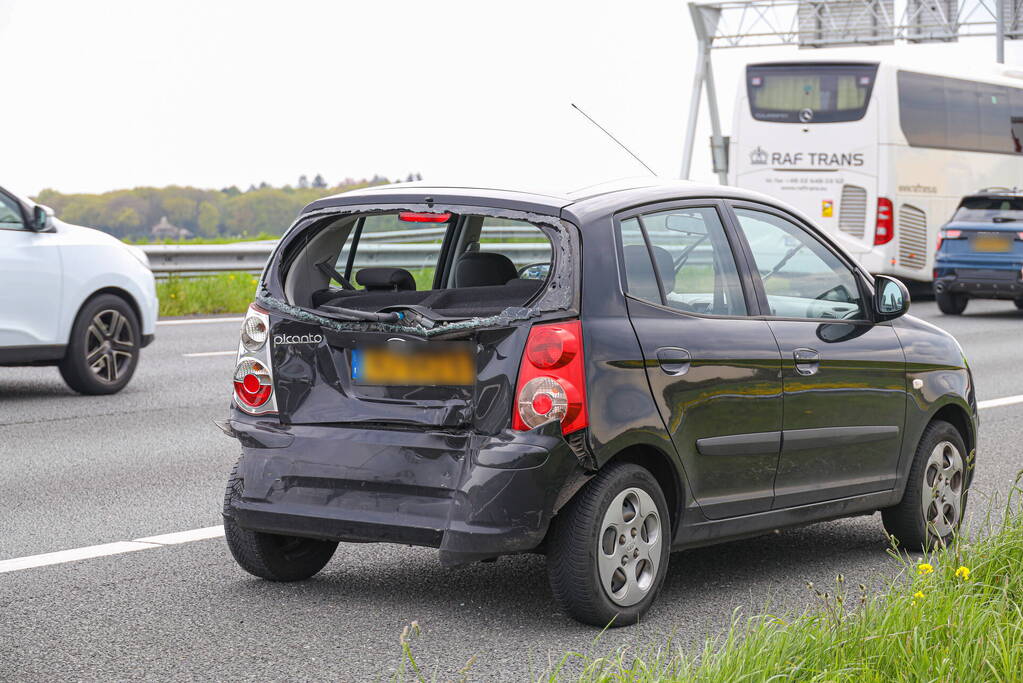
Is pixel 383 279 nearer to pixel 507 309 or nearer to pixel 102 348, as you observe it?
pixel 507 309

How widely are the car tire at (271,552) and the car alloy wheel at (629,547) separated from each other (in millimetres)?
1290

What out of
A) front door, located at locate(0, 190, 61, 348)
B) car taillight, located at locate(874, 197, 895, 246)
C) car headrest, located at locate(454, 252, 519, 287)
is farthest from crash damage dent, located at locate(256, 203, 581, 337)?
car taillight, located at locate(874, 197, 895, 246)

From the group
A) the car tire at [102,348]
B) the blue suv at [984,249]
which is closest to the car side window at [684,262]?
the car tire at [102,348]

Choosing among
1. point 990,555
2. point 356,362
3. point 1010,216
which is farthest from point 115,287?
point 1010,216

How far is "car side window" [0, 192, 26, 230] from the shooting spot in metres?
10.9

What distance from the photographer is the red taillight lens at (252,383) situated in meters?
5.25

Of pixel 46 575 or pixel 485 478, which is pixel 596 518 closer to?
pixel 485 478

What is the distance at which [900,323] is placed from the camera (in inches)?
251

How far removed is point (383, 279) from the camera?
5.68m

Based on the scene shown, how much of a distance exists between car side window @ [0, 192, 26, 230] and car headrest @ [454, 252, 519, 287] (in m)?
6.16

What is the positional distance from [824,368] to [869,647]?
2000mm

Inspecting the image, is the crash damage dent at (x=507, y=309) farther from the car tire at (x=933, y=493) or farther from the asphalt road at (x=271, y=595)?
the car tire at (x=933, y=493)

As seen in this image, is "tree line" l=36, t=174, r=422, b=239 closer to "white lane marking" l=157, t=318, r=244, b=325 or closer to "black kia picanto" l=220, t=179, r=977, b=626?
"white lane marking" l=157, t=318, r=244, b=325

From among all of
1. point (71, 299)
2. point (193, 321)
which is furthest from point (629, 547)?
point (193, 321)
